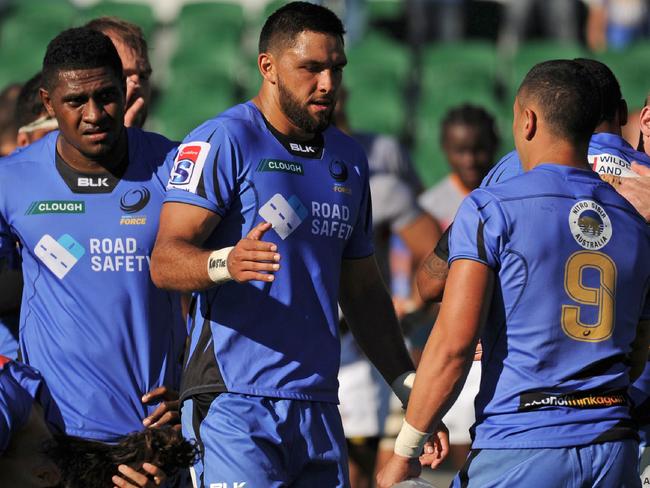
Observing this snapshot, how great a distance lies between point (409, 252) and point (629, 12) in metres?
5.65

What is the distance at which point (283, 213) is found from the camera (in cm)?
519

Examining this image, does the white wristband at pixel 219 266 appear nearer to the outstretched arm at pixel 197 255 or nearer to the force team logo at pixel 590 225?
the outstretched arm at pixel 197 255

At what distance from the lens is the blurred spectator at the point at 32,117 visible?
21.6 ft

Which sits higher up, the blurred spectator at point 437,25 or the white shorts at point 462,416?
the blurred spectator at point 437,25

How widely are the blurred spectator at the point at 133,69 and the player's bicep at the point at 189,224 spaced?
1.37 metres

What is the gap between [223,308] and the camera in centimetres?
516

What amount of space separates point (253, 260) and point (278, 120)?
946mm

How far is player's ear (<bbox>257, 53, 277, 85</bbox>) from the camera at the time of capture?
5426 mm

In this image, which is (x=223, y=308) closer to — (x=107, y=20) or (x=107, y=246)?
(x=107, y=246)

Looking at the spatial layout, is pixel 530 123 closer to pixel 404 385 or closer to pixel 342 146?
pixel 342 146

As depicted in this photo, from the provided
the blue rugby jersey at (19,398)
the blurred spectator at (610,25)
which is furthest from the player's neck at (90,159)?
the blurred spectator at (610,25)

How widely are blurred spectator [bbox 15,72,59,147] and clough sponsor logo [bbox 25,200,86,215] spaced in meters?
1.09

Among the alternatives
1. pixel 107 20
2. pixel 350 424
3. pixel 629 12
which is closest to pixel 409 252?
pixel 350 424

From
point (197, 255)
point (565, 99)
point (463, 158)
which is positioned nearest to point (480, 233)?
point (565, 99)
